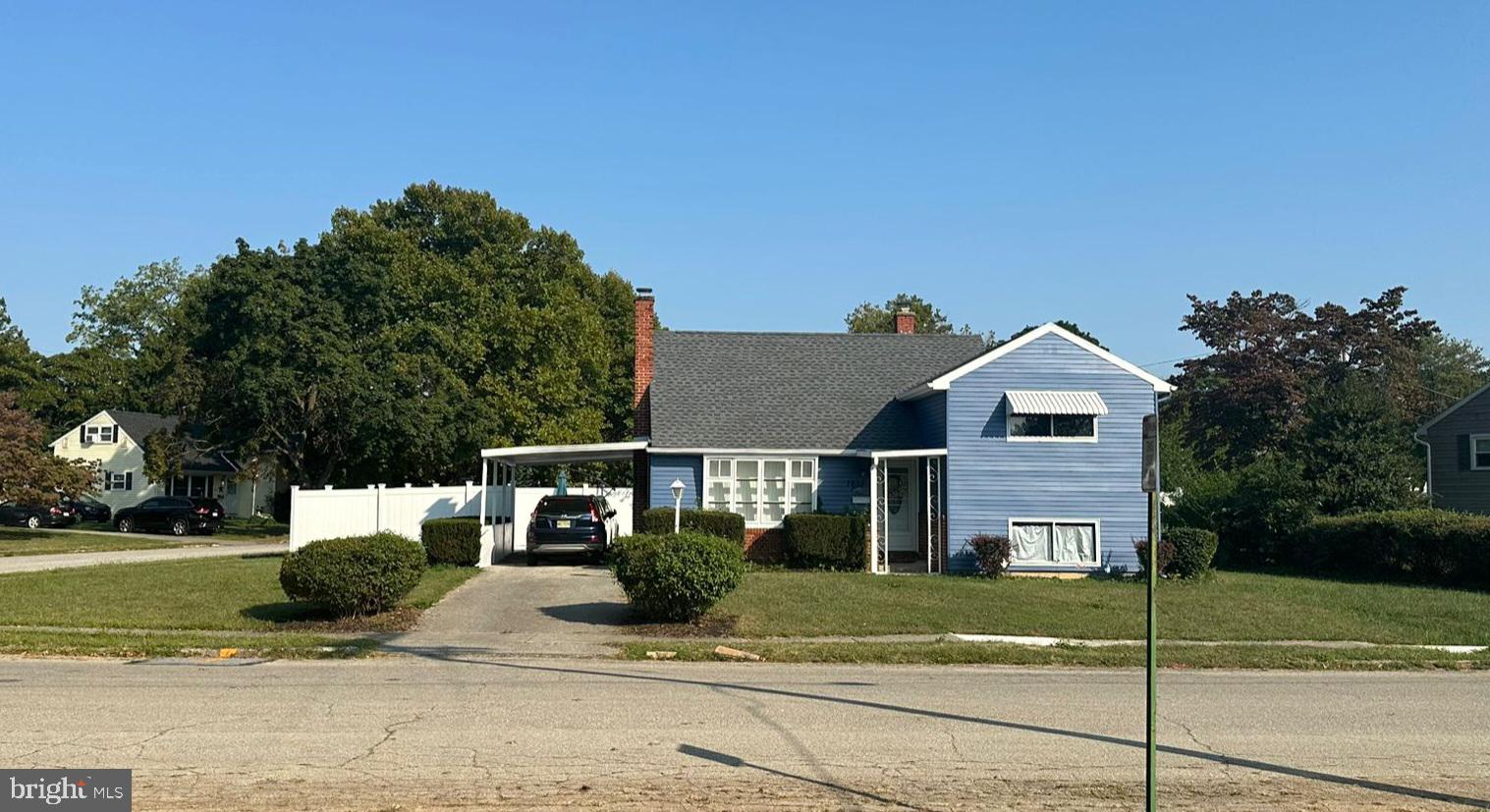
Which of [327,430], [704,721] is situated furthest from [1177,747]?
[327,430]

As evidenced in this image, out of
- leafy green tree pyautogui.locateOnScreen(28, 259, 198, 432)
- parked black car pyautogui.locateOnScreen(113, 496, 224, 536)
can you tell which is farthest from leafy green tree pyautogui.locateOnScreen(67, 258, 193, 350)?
parked black car pyautogui.locateOnScreen(113, 496, 224, 536)

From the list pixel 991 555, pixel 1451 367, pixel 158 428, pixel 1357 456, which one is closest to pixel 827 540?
pixel 991 555

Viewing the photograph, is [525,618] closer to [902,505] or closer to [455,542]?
A: [455,542]

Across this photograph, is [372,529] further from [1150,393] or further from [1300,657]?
[1300,657]

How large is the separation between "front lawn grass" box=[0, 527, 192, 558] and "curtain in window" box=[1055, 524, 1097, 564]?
27548 mm

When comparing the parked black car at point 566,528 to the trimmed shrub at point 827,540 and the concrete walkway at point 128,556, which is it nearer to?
the trimmed shrub at point 827,540

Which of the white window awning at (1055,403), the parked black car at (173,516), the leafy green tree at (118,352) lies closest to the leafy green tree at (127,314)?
the leafy green tree at (118,352)

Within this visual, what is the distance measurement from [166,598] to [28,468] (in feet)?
82.3

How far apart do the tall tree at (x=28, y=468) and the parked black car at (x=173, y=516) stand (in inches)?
169

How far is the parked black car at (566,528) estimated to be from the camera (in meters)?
24.6

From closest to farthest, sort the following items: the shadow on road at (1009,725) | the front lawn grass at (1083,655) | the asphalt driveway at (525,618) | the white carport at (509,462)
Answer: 1. the shadow on road at (1009,725)
2. the front lawn grass at (1083,655)
3. the asphalt driveway at (525,618)
4. the white carport at (509,462)

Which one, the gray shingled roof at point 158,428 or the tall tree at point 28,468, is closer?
the tall tree at point 28,468

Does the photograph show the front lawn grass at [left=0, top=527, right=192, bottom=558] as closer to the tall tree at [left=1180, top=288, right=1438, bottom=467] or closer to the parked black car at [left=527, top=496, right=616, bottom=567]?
the parked black car at [left=527, top=496, right=616, bottom=567]

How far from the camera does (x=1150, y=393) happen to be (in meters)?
25.8
